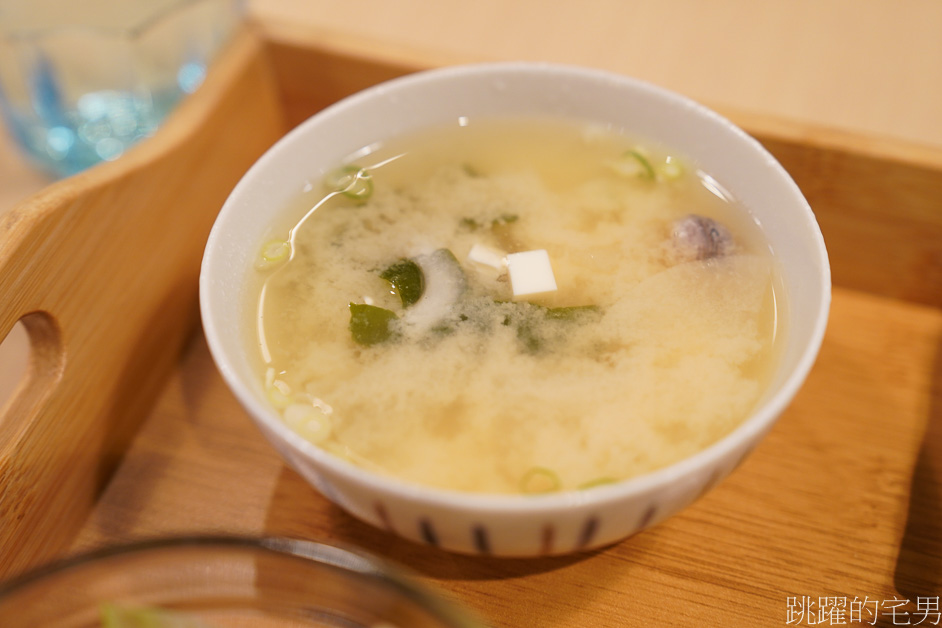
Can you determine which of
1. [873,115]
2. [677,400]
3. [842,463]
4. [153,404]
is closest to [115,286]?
[153,404]

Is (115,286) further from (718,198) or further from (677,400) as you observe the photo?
(718,198)

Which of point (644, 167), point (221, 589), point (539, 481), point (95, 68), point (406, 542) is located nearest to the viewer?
point (221, 589)

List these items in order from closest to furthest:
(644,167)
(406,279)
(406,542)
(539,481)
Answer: (539,481) < (406,542) < (406,279) < (644,167)

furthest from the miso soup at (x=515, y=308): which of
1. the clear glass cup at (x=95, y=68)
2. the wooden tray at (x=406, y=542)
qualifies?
the clear glass cup at (x=95, y=68)

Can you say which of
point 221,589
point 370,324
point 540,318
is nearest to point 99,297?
point 370,324

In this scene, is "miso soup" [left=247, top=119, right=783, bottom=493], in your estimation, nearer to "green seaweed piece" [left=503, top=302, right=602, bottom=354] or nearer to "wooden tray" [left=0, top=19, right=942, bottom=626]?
"green seaweed piece" [left=503, top=302, right=602, bottom=354]

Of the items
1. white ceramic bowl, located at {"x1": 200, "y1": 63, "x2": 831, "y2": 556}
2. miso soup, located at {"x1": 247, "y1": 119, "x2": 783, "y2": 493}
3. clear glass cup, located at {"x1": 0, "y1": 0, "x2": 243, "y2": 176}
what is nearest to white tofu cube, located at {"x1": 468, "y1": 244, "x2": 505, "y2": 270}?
miso soup, located at {"x1": 247, "y1": 119, "x2": 783, "y2": 493}

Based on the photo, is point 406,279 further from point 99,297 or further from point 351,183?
point 99,297
